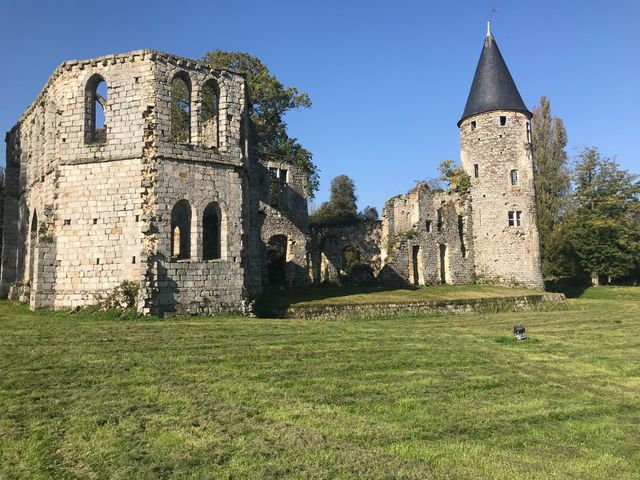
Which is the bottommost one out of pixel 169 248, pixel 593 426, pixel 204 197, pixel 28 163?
pixel 593 426

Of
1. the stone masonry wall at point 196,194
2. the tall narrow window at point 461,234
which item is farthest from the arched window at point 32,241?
the tall narrow window at point 461,234

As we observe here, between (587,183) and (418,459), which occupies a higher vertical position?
(587,183)

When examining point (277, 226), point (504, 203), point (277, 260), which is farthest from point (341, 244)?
point (504, 203)

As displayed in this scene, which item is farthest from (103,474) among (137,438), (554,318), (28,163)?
(28,163)

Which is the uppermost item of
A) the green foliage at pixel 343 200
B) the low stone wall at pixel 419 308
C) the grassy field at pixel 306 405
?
the green foliage at pixel 343 200

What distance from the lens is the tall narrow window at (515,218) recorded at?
30266mm

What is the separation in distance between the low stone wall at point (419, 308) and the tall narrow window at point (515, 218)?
6.29 m

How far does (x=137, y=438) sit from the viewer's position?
A: 511cm

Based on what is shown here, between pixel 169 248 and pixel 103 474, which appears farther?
pixel 169 248

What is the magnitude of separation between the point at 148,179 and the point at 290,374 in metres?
8.48

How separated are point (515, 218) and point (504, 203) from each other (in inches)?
42.8

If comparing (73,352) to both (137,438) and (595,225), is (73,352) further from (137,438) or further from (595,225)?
(595,225)

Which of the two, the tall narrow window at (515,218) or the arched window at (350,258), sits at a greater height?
the tall narrow window at (515,218)

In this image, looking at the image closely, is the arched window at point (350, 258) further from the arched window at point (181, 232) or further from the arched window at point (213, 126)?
the arched window at point (213, 126)
